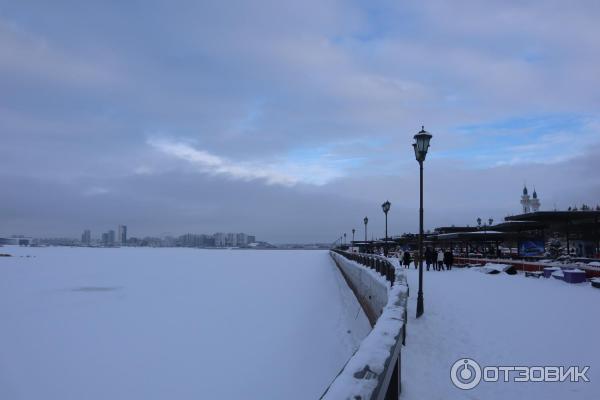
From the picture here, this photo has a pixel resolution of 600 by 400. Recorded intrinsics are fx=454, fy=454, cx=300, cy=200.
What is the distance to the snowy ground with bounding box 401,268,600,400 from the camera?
5.53m

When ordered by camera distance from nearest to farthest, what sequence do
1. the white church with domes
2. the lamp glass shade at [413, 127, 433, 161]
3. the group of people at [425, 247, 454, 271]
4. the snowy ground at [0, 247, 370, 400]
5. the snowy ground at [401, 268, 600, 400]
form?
1. the snowy ground at [401, 268, 600, 400]
2. the snowy ground at [0, 247, 370, 400]
3. the lamp glass shade at [413, 127, 433, 161]
4. the group of people at [425, 247, 454, 271]
5. the white church with domes

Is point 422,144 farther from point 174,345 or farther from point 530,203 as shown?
point 530,203

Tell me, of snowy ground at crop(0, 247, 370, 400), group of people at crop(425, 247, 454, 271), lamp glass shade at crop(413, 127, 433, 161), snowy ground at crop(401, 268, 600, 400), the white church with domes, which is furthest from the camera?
the white church with domes

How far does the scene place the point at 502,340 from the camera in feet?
25.5

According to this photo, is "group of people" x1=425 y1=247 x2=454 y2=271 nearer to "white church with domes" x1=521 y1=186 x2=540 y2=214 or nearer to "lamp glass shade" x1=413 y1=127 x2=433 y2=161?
"lamp glass shade" x1=413 y1=127 x2=433 y2=161

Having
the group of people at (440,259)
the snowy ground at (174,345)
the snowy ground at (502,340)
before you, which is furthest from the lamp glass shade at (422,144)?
the group of people at (440,259)

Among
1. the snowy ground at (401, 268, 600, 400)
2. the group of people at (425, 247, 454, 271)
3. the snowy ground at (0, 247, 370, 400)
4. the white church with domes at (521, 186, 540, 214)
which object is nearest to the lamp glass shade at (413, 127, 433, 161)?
the snowy ground at (401, 268, 600, 400)

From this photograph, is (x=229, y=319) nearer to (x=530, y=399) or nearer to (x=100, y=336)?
(x=100, y=336)

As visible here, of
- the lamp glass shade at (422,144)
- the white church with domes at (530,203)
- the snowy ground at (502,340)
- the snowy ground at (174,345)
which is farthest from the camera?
the white church with domes at (530,203)

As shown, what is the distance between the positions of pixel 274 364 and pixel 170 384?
2940 mm

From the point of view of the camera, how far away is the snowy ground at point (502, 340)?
553 cm

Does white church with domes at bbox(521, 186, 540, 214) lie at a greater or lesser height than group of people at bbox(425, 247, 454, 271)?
greater

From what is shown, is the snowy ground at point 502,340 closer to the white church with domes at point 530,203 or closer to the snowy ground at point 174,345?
the snowy ground at point 174,345

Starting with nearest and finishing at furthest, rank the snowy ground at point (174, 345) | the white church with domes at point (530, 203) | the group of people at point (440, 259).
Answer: the snowy ground at point (174, 345) < the group of people at point (440, 259) < the white church with domes at point (530, 203)
